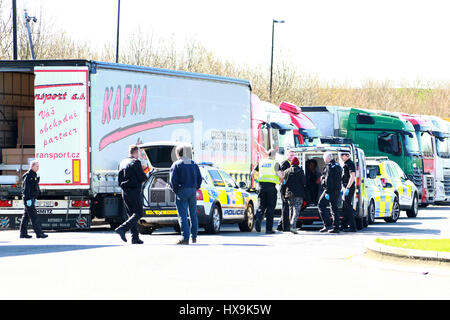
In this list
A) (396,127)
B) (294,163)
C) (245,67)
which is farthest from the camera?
(245,67)

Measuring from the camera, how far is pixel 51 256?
15.0 m

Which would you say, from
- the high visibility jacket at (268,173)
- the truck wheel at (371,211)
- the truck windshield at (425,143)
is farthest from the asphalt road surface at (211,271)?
the truck windshield at (425,143)

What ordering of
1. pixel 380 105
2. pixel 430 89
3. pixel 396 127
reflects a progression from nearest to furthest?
pixel 396 127 < pixel 380 105 < pixel 430 89

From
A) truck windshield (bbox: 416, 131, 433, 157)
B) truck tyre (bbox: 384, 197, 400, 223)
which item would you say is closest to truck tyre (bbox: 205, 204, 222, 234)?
truck tyre (bbox: 384, 197, 400, 223)

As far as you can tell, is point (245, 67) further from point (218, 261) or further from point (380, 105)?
point (218, 261)

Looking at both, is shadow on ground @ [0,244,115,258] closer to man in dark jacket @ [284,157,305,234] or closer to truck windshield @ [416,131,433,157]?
man in dark jacket @ [284,157,305,234]

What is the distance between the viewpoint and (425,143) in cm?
3791

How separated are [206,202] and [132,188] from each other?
12.4ft

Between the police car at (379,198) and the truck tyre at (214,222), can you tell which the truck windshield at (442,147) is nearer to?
the police car at (379,198)

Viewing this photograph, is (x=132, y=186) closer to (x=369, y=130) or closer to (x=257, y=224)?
(x=257, y=224)

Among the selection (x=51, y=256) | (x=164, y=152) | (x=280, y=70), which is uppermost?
(x=280, y=70)

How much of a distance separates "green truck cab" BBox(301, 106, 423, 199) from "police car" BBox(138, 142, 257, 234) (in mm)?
12727
